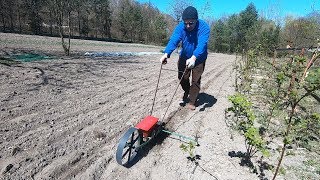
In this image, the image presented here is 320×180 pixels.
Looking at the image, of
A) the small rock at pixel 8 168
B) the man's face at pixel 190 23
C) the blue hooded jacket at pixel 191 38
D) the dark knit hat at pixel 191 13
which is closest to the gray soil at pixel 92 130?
the small rock at pixel 8 168

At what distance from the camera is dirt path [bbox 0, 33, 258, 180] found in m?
3.17

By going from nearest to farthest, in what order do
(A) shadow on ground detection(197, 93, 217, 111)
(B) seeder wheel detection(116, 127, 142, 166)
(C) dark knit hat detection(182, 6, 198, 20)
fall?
(B) seeder wheel detection(116, 127, 142, 166), (C) dark knit hat detection(182, 6, 198, 20), (A) shadow on ground detection(197, 93, 217, 111)

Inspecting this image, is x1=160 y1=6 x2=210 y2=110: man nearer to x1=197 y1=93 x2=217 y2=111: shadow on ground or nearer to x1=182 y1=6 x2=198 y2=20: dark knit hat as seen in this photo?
x1=182 y1=6 x2=198 y2=20: dark knit hat

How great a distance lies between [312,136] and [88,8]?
52.3m

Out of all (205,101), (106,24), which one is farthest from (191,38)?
(106,24)

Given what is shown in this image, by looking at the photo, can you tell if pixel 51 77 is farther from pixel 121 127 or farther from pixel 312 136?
pixel 312 136

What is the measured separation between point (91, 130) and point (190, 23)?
8.50ft

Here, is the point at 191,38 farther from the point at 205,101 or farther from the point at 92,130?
the point at 92,130

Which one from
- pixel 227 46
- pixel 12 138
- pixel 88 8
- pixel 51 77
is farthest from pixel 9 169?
pixel 88 8

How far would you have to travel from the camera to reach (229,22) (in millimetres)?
50375

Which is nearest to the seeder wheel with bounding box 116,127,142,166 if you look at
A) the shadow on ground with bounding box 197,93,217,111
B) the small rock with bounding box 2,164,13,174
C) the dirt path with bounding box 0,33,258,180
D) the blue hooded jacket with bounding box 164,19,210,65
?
the dirt path with bounding box 0,33,258,180

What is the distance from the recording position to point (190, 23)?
4.82 meters

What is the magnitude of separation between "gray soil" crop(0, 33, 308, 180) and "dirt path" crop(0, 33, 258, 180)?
1cm

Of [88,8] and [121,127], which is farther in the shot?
[88,8]
